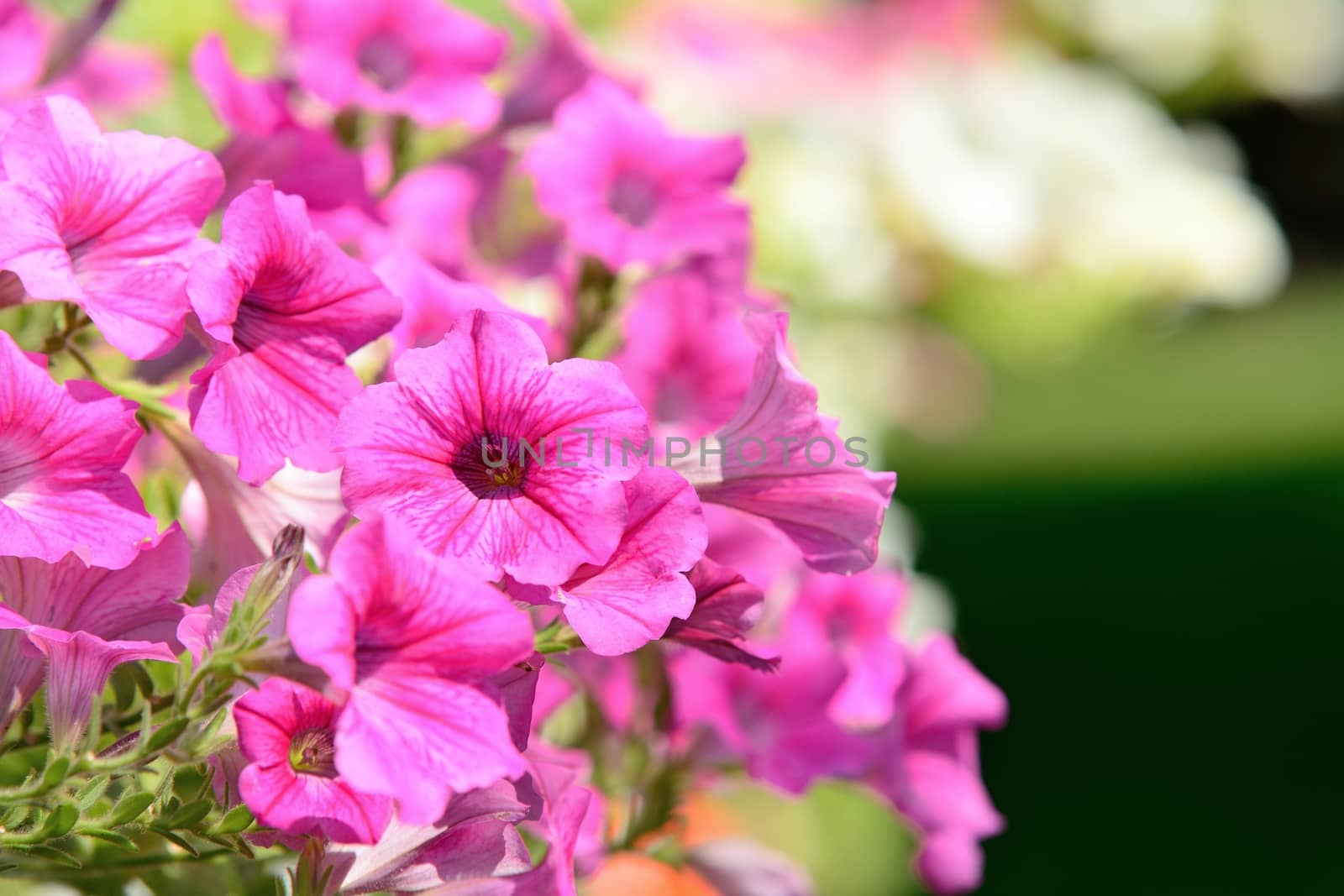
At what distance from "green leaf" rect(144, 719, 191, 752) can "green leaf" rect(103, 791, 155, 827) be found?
1cm

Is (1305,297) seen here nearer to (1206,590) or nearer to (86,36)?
(1206,590)

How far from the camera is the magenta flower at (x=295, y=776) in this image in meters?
0.24

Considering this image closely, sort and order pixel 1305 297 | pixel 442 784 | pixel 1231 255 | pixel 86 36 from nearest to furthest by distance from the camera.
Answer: pixel 442 784 → pixel 86 36 → pixel 1231 255 → pixel 1305 297

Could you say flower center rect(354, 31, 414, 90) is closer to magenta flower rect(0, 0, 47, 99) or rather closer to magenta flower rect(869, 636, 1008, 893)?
magenta flower rect(0, 0, 47, 99)

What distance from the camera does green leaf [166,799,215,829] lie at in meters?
0.24

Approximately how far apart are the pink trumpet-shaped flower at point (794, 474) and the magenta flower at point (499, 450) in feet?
0.15

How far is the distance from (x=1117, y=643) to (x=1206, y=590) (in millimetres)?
127

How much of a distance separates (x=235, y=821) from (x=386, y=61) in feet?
0.86

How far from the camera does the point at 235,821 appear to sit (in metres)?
0.25

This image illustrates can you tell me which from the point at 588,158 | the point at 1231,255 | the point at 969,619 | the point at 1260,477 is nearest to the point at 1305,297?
the point at 1231,255

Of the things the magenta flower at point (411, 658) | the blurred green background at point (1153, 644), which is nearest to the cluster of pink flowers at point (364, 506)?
the magenta flower at point (411, 658)

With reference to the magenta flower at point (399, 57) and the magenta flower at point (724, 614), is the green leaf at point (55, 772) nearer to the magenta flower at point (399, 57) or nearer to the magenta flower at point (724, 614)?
the magenta flower at point (724, 614)

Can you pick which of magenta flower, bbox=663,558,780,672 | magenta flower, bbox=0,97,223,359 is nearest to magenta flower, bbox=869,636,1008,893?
magenta flower, bbox=663,558,780,672

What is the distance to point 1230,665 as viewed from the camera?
1.71 m
